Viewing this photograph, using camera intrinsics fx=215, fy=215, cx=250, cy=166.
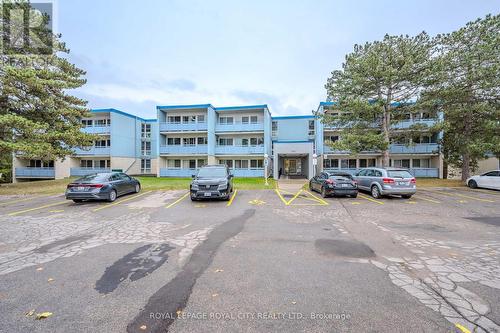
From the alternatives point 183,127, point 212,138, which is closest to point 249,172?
point 212,138

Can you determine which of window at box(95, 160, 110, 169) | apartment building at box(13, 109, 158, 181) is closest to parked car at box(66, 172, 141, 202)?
apartment building at box(13, 109, 158, 181)

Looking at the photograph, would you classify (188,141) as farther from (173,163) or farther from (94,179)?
(94,179)

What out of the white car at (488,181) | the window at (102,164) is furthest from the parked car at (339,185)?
the window at (102,164)

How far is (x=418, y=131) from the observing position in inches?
738

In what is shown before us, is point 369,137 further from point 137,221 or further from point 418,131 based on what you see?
point 137,221

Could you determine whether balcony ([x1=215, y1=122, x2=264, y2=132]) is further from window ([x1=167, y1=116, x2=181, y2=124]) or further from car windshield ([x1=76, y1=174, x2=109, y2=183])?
car windshield ([x1=76, y1=174, x2=109, y2=183])

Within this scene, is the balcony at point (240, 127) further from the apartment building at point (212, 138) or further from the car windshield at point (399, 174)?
the car windshield at point (399, 174)

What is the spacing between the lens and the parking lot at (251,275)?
253 cm

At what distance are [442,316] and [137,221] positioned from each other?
762 centimetres

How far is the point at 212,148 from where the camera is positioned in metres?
26.8

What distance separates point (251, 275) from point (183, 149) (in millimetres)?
25014

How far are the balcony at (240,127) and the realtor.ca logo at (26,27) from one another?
16.4 meters

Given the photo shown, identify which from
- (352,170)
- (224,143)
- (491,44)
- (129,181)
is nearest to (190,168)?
(224,143)

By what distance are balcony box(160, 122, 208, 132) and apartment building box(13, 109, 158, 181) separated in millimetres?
1146
